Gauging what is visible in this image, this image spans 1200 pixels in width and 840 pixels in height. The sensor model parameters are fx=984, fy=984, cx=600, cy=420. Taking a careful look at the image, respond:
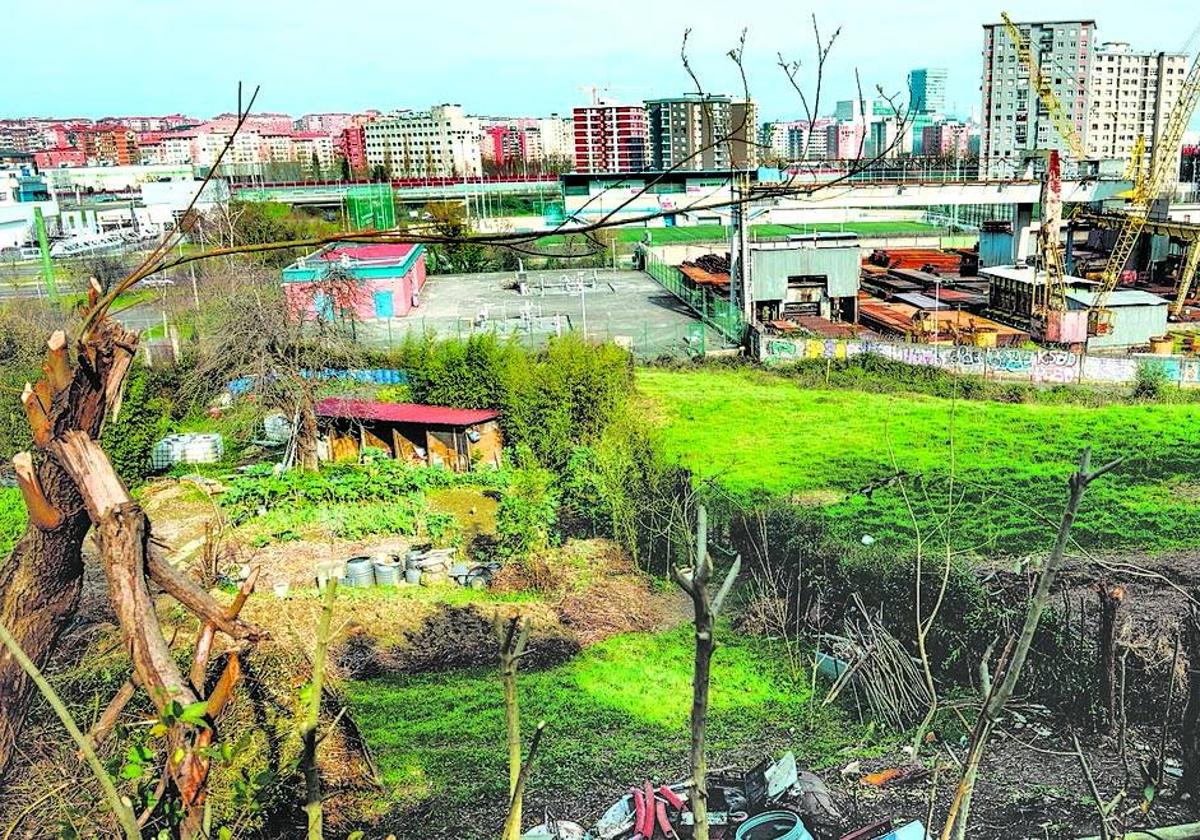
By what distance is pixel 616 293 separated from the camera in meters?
29.4

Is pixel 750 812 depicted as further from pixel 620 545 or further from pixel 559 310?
pixel 559 310

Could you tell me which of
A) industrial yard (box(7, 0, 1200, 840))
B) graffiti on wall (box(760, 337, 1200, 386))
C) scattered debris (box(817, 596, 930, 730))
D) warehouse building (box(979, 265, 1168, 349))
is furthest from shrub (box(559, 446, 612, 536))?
warehouse building (box(979, 265, 1168, 349))

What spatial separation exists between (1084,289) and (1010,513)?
13992 millimetres

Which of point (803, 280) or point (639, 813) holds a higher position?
point (803, 280)

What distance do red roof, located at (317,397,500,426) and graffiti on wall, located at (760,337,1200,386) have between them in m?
7.93

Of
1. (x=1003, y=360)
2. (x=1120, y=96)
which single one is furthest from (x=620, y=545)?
(x=1120, y=96)

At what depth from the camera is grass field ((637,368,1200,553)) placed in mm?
10812

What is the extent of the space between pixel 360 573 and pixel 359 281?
35.5ft

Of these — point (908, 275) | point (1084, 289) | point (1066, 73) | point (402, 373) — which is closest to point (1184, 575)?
point (402, 373)

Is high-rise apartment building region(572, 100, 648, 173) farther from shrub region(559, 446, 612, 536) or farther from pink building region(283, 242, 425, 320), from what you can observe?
shrub region(559, 446, 612, 536)

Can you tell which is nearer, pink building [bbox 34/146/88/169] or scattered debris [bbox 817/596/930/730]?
scattered debris [bbox 817/596/930/730]

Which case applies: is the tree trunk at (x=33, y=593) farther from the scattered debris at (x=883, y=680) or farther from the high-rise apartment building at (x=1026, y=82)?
the high-rise apartment building at (x=1026, y=82)

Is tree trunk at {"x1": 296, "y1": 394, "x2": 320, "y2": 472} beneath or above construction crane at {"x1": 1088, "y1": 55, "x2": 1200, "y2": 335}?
beneath

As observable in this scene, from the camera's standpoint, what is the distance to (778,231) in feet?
150
